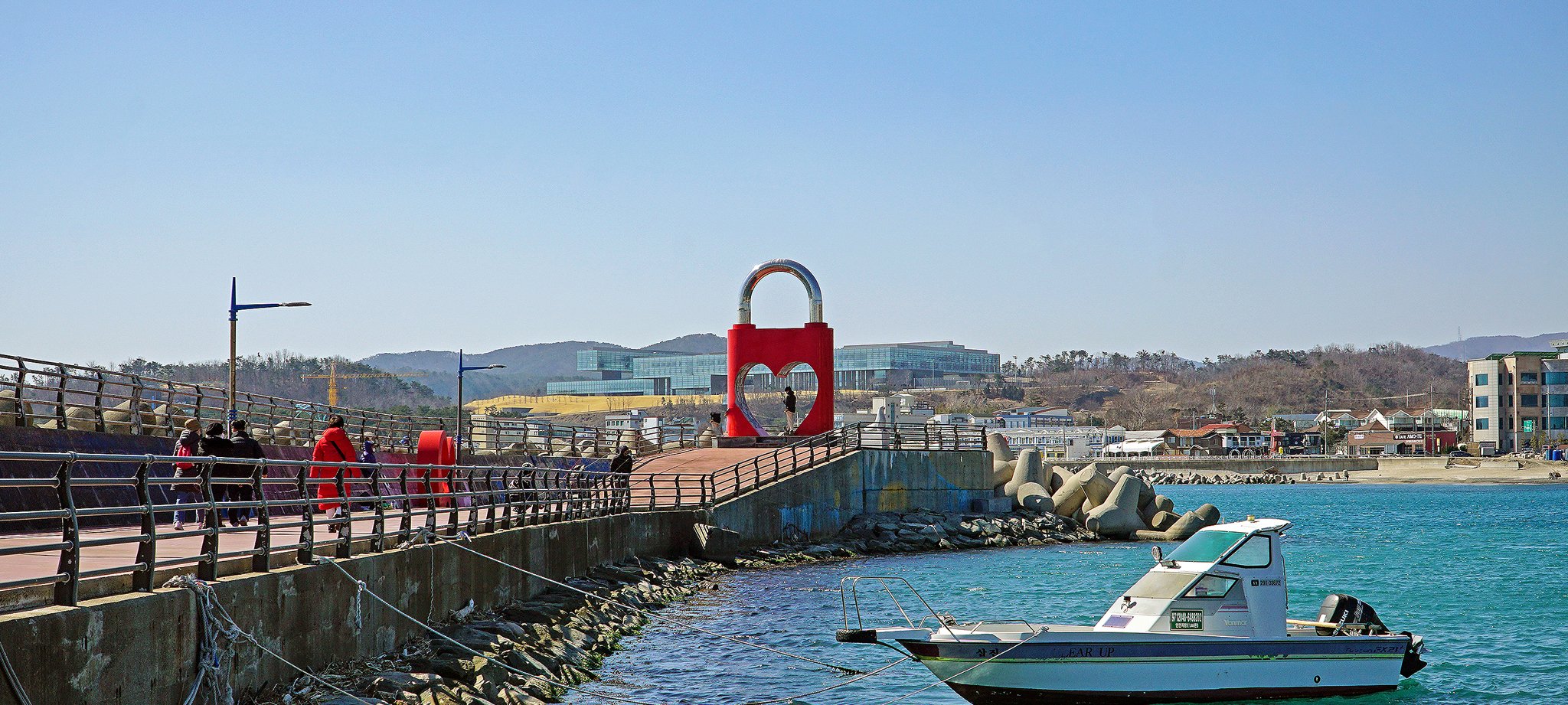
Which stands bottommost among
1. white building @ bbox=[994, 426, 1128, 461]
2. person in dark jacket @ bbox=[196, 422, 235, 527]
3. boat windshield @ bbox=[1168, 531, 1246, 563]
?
white building @ bbox=[994, 426, 1128, 461]

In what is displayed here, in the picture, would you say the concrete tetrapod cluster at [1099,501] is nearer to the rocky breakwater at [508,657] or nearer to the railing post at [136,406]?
the rocky breakwater at [508,657]

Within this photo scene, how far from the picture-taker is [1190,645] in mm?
14906

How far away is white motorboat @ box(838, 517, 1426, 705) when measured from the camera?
14.6 metres

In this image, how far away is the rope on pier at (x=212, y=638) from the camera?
9.29m

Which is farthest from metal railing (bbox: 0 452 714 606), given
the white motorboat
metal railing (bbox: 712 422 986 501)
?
the white motorboat

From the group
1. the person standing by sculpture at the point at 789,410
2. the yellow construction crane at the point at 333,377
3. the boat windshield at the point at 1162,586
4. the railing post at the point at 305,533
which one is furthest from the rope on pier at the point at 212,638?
the yellow construction crane at the point at 333,377

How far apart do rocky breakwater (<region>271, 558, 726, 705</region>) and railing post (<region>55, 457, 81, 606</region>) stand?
8.34 feet

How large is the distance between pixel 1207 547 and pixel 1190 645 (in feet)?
4.97

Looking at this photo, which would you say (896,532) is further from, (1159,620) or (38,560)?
(38,560)

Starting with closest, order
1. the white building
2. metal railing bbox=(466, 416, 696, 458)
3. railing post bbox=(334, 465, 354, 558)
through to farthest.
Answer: railing post bbox=(334, 465, 354, 558) < metal railing bbox=(466, 416, 696, 458) < the white building

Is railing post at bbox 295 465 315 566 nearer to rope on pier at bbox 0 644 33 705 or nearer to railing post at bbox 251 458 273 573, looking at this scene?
railing post at bbox 251 458 273 573

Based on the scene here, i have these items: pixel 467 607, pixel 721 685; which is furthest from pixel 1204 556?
pixel 467 607

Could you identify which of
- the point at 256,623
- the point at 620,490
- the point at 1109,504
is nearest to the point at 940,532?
the point at 1109,504

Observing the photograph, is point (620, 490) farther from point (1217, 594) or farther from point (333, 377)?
point (333, 377)
